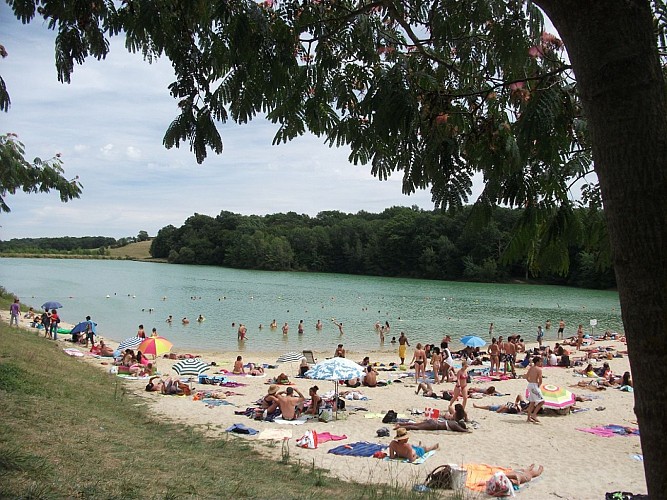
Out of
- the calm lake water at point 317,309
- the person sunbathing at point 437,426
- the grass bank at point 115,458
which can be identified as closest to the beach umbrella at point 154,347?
the grass bank at point 115,458

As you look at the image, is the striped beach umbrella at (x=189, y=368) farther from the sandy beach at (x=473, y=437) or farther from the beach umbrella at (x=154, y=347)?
the beach umbrella at (x=154, y=347)

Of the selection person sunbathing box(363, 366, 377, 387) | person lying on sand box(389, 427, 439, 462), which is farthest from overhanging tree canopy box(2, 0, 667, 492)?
person sunbathing box(363, 366, 377, 387)

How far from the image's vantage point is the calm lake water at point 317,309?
32.3 metres

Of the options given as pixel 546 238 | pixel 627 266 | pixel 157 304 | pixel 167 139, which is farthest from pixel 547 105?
Result: pixel 157 304

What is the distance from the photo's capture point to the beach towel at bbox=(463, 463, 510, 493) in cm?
778

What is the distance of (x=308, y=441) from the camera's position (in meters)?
9.75

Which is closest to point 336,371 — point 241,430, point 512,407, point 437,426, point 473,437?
point 437,426

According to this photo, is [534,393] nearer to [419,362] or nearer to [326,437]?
[419,362]

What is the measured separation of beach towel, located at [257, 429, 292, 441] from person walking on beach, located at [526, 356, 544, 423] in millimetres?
5481

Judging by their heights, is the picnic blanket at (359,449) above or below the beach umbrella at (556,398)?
below

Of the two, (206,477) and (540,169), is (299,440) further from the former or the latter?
(540,169)

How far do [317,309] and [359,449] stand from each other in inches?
1473

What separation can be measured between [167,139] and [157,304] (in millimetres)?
47462

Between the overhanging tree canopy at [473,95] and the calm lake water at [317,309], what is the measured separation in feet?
82.1
